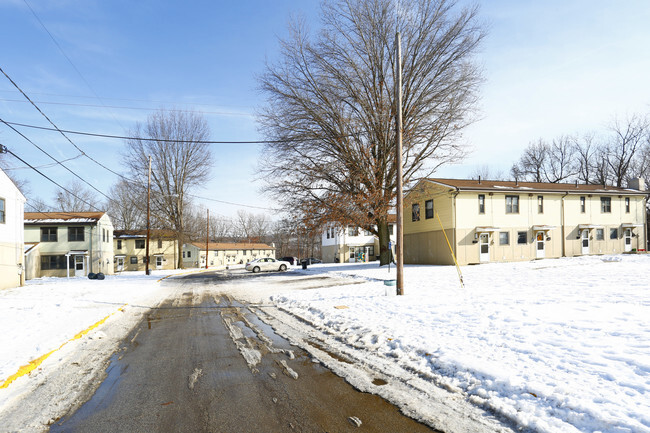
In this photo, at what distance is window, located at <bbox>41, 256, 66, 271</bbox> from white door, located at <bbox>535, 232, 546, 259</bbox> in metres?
45.4

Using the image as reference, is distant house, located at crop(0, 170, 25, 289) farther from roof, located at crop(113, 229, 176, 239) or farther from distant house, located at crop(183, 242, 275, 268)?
distant house, located at crop(183, 242, 275, 268)

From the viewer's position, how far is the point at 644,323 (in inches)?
274

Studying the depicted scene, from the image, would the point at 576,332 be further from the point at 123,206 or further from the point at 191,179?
the point at 123,206

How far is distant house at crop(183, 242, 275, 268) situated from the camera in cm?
7019

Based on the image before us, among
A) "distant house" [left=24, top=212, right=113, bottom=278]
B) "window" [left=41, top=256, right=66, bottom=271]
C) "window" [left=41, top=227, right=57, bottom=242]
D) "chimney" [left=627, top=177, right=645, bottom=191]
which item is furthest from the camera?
"window" [left=41, top=256, right=66, bottom=271]

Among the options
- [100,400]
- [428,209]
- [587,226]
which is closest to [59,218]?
[428,209]

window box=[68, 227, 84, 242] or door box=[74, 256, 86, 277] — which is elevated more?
window box=[68, 227, 84, 242]

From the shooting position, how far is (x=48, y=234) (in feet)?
130

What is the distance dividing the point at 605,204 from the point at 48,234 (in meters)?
53.9

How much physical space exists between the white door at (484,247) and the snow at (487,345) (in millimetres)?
14982

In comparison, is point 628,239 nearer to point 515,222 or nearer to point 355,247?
point 515,222

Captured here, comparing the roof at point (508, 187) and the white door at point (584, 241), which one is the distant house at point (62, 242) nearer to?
the roof at point (508, 187)

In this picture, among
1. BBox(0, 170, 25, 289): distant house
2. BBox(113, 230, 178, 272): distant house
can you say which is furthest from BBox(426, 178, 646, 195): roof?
BBox(113, 230, 178, 272): distant house

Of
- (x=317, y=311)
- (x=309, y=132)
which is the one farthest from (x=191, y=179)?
(x=317, y=311)
